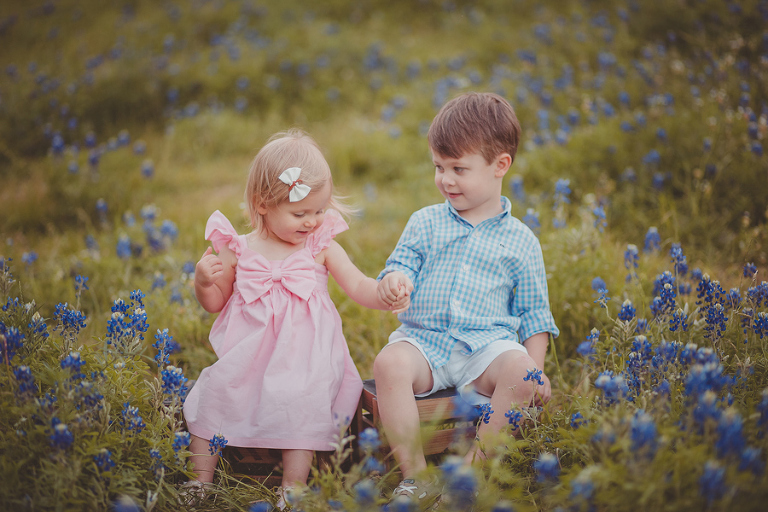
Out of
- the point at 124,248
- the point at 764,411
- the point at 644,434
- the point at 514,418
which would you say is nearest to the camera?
the point at 644,434

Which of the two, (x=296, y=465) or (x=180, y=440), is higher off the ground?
(x=180, y=440)

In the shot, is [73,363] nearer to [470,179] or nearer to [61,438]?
[61,438]

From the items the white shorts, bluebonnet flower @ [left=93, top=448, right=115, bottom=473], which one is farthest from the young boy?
bluebonnet flower @ [left=93, top=448, right=115, bottom=473]

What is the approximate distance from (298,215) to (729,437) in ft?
5.73

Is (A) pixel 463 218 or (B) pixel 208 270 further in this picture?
(A) pixel 463 218

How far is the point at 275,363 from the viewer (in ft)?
8.15

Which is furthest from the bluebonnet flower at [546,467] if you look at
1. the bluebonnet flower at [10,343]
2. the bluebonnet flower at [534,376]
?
the bluebonnet flower at [10,343]

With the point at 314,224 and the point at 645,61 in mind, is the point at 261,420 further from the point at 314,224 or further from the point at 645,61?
the point at 645,61

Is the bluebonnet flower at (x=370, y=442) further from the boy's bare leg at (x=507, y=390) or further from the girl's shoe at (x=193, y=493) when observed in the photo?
the girl's shoe at (x=193, y=493)

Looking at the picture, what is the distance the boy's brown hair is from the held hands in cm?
59

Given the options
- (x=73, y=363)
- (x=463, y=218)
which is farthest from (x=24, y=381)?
(x=463, y=218)

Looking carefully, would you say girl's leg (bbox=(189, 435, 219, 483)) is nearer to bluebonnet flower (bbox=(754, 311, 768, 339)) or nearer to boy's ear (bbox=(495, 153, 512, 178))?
boy's ear (bbox=(495, 153, 512, 178))

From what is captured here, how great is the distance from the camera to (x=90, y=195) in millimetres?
5379

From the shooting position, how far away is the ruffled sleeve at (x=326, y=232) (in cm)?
270
